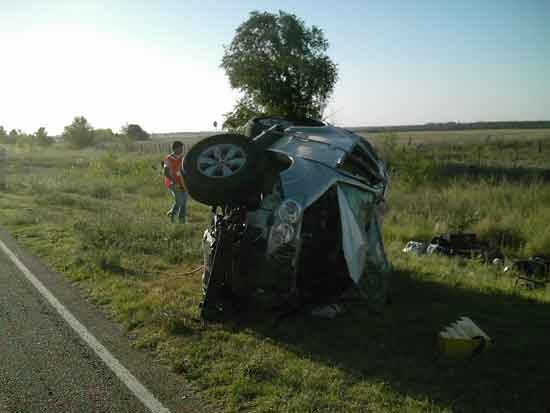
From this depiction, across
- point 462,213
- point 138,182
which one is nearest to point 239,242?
point 462,213

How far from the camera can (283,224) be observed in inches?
188

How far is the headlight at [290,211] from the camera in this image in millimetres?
4750

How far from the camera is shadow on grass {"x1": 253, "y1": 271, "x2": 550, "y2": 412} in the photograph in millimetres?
3864

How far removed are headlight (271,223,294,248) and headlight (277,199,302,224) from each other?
6cm

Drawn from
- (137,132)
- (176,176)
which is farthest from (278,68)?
(137,132)

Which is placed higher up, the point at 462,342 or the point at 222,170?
the point at 222,170

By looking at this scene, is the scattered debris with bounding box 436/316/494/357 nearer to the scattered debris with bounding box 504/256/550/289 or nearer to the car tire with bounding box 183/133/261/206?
the car tire with bounding box 183/133/261/206

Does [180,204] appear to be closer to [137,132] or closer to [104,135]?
[104,135]

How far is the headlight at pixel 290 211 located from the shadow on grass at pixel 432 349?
1.09 metres

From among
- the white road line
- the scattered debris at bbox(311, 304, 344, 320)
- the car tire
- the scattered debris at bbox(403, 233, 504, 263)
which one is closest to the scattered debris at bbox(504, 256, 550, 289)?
the scattered debris at bbox(403, 233, 504, 263)

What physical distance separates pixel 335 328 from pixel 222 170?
6.37 ft

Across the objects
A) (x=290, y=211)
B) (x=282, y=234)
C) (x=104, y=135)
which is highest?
(x=104, y=135)

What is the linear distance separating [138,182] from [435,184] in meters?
11.1

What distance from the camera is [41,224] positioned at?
11000mm
